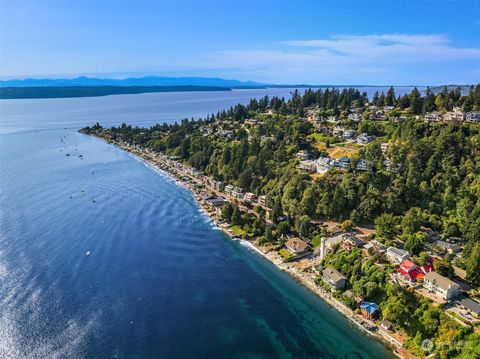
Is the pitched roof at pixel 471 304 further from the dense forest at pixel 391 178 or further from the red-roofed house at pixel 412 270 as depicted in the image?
the red-roofed house at pixel 412 270

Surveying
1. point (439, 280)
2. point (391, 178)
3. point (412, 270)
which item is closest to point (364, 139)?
point (391, 178)

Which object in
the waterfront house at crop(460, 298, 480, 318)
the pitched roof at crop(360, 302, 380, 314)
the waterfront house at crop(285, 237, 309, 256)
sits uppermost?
the waterfront house at crop(460, 298, 480, 318)

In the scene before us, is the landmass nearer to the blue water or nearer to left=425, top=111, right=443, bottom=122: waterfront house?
left=425, top=111, right=443, bottom=122: waterfront house

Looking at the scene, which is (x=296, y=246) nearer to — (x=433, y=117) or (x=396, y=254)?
(x=396, y=254)

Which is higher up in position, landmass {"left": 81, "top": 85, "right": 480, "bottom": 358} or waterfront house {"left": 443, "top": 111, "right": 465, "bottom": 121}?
waterfront house {"left": 443, "top": 111, "right": 465, "bottom": 121}

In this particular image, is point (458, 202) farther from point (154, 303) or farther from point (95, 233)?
point (95, 233)

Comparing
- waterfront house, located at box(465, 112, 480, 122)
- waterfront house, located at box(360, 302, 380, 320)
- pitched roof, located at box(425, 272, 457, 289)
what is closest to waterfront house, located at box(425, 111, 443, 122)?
waterfront house, located at box(465, 112, 480, 122)

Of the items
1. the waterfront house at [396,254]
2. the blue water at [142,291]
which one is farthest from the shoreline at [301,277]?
the waterfront house at [396,254]
